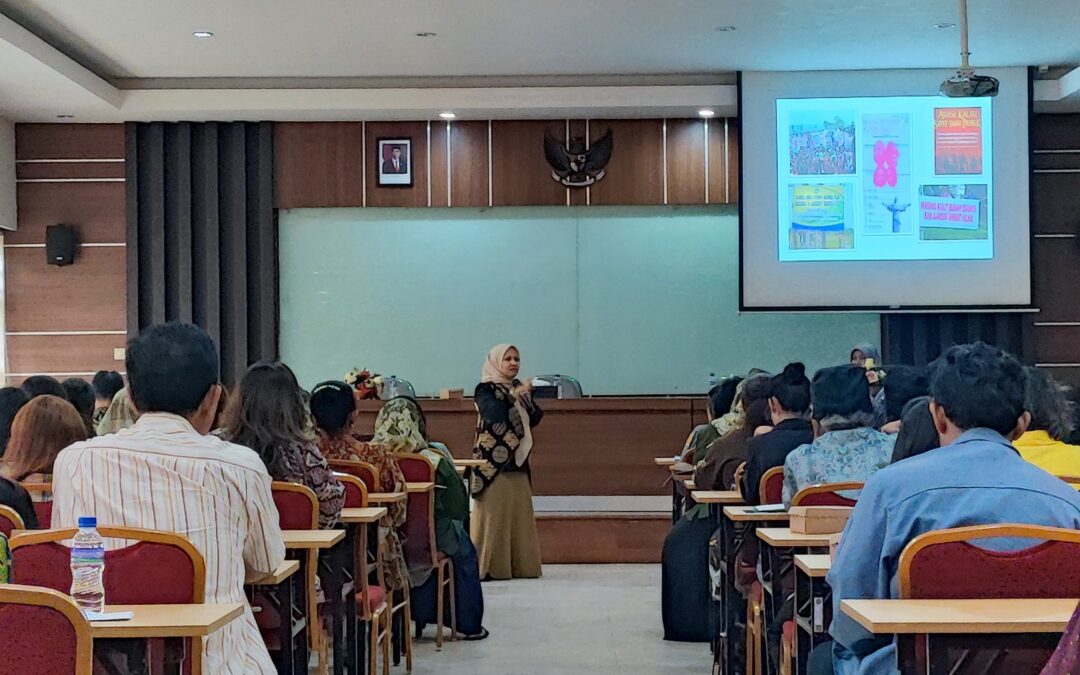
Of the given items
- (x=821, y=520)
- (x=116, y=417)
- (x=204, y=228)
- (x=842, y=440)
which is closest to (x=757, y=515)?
(x=842, y=440)

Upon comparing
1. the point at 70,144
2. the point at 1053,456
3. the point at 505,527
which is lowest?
the point at 505,527

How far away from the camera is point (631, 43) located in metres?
8.70

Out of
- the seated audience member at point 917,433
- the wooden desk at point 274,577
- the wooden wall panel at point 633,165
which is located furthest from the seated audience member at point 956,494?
the wooden wall panel at point 633,165

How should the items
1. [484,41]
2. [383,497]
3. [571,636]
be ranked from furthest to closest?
[484,41] → [571,636] → [383,497]

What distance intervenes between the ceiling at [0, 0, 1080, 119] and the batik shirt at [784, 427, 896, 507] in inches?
164

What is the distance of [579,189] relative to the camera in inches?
400

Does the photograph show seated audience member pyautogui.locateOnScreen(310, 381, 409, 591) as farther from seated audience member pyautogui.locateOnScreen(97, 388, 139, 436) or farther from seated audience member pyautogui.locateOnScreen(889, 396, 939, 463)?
seated audience member pyautogui.locateOnScreen(889, 396, 939, 463)

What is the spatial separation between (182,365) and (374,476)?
2.39 meters

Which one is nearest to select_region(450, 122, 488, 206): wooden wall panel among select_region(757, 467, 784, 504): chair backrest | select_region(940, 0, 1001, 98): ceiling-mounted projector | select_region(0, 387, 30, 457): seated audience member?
select_region(940, 0, 1001, 98): ceiling-mounted projector

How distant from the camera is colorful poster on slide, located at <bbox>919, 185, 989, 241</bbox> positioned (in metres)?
9.34

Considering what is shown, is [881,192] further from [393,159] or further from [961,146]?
[393,159]

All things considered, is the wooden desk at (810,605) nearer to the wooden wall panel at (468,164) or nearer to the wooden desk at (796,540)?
the wooden desk at (796,540)

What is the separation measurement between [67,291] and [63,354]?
1.57ft

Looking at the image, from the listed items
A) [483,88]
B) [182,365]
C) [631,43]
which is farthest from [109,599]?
[483,88]
